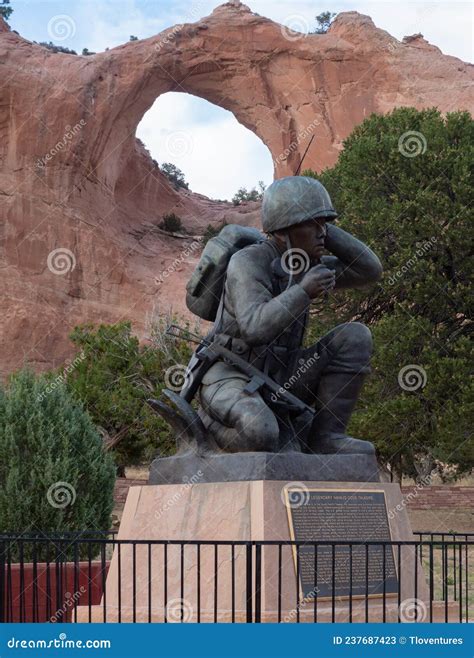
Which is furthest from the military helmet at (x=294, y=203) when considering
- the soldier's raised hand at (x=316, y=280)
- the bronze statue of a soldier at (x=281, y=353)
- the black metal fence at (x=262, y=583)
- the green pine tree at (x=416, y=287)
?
the green pine tree at (x=416, y=287)

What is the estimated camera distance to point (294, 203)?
6.59 metres

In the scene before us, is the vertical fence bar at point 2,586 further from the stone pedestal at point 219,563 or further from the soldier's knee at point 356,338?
the soldier's knee at point 356,338

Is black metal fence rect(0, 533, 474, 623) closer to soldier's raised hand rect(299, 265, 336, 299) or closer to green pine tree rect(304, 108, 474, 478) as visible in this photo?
soldier's raised hand rect(299, 265, 336, 299)

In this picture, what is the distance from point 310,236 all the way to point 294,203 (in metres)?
0.28

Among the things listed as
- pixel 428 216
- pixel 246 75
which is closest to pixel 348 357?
pixel 428 216

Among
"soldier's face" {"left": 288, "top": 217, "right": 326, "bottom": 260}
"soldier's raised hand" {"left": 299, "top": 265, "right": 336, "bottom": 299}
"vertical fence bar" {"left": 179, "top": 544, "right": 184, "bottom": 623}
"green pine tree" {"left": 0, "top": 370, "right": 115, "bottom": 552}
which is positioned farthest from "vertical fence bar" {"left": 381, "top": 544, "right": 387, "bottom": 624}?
"green pine tree" {"left": 0, "top": 370, "right": 115, "bottom": 552}

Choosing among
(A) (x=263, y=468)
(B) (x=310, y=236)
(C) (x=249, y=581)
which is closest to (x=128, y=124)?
(B) (x=310, y=236)

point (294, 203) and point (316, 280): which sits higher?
point (294, 203)

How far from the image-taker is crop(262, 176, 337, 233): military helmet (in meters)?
6.59

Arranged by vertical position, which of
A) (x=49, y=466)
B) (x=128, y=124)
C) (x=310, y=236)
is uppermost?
(x=128, y=124)

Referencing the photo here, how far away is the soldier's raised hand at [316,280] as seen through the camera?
6.30 meters

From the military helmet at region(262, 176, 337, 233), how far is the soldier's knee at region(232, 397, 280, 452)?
1.25 meters

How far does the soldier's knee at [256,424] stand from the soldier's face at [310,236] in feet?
3.77

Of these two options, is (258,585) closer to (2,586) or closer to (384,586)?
(384,586)
